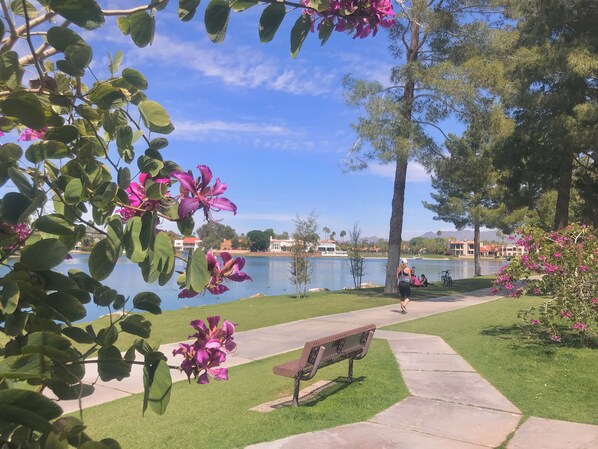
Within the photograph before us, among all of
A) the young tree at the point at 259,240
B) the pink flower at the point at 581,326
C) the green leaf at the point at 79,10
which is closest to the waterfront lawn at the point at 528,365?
the pink flower at the point at 581,326

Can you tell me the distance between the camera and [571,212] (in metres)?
30.8

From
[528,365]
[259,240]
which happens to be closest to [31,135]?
[528,365]

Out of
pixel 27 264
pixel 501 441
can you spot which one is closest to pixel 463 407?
pixel 501 441

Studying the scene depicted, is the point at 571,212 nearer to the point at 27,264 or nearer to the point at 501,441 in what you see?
the point at 501,441

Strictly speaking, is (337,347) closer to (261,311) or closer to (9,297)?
(9,297)

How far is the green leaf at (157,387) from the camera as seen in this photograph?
52.9 inches

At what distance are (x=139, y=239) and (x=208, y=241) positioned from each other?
30cm

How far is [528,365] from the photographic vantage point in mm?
7297

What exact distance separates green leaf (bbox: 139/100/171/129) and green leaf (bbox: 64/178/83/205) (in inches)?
12.4

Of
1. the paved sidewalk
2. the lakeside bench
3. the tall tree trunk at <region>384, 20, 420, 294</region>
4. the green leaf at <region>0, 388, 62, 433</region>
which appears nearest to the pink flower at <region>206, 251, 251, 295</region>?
the green leaf at <region>0, 388, 62, 433</region>

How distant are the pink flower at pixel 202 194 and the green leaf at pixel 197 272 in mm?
132

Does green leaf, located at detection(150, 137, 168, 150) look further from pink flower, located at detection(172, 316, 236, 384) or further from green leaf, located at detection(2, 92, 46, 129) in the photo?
pink flower, located at detection(172, 316, 236, 384)

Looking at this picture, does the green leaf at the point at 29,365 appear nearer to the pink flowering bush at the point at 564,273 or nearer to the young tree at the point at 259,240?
the pink flowering bush at the point at 564,273

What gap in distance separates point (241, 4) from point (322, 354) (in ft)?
16.8
